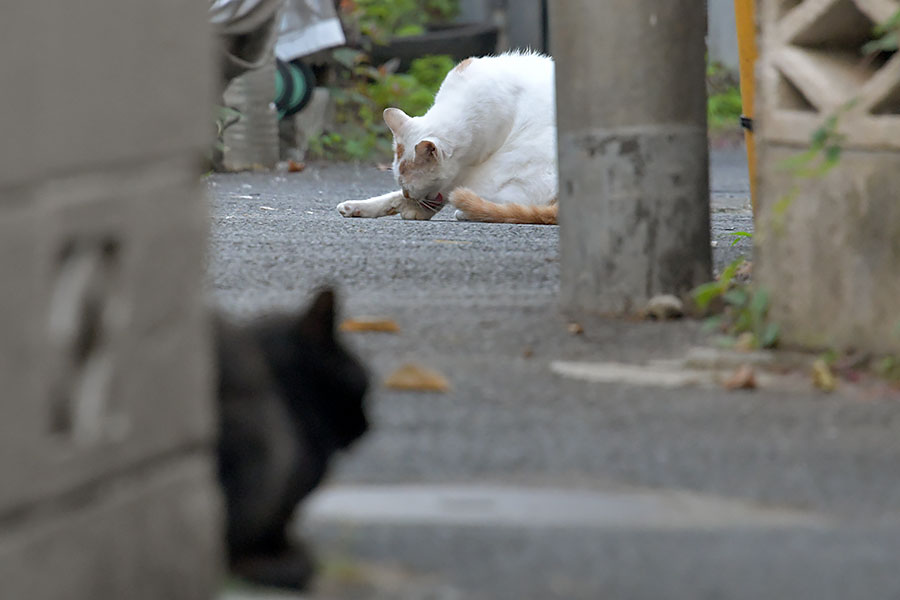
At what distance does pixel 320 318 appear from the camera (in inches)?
82.8

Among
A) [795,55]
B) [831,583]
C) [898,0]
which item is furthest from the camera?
[795,55]

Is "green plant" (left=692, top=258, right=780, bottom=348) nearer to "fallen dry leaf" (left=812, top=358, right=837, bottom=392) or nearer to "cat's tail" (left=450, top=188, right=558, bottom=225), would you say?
"fallen dry leaf" (left=812, top=358, right=837, bottom=392)

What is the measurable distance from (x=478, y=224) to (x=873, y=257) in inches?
126

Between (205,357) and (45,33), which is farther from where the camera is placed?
(205,357)

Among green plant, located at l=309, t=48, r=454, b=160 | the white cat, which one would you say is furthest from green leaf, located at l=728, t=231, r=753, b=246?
green plant, located at l=309, t=48, r=454, b=160

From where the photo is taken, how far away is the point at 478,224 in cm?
595

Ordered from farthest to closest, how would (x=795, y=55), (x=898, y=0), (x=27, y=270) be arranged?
(x=795, y=55), (x=898, y=0), (x=27, y=270)

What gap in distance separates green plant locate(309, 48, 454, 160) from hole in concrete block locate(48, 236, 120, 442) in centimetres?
954

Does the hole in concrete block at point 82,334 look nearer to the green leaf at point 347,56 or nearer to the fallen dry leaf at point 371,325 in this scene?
the fallen dry leaf at point 371,325

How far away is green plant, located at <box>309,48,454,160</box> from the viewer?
11.1 m

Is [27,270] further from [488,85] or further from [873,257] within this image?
[488,85]

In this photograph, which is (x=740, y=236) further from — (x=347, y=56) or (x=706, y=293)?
(x=347, y=56)

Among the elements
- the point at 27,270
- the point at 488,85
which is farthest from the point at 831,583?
the point at 488,85

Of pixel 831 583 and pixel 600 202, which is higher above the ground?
pixel 600 202
